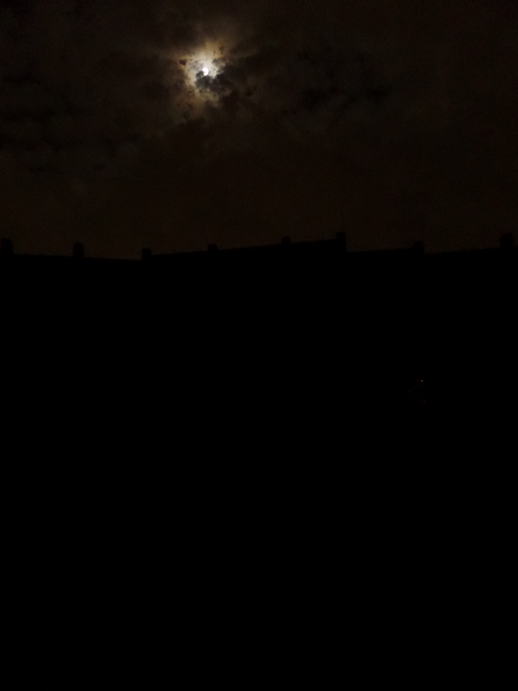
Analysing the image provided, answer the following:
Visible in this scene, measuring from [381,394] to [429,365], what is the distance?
85 cm

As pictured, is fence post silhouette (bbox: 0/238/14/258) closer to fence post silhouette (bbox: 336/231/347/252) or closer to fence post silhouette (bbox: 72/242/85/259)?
fence post silhouette (bbox: 72/242/85/259)

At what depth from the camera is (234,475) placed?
734 cm

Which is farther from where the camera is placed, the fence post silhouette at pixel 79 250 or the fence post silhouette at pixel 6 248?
the fence post silhouette at pixel 79 250

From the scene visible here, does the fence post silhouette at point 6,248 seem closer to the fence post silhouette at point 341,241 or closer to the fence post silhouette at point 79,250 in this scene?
the fence post silhouette at point 79,250

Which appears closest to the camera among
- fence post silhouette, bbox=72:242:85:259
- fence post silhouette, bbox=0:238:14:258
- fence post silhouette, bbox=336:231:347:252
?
fence post silhouette, bbox=0:238:14:258

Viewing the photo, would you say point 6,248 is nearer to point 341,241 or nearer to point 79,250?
point 79,250

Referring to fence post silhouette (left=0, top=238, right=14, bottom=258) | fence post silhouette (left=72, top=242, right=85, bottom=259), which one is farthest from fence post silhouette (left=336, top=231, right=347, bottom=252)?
fence post silhouette (left=0, top=238, right=14, bottom=258)

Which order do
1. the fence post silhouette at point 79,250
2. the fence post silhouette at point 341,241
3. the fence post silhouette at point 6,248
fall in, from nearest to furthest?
the fence post silhouette at point 6,248
the fence post silhouette at point 341,241
the fence post silhouette at point 79,250

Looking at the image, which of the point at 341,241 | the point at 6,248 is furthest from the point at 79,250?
the point at 341,241

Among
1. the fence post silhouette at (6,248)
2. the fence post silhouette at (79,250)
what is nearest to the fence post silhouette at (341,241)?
the fence post silhouette at (79,250)

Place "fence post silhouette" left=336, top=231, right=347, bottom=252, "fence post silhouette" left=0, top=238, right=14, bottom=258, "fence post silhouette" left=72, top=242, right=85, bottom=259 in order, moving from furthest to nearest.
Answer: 1. "fence post silhouette" left=72, top=242, right=85, bottom=259
2. "fence post silhouette" left=336, top=231, right=347, bottom=252
3. "fence post silhouette" left=0, top=238, right=14, bottom=258

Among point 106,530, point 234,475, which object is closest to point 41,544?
point 106,530

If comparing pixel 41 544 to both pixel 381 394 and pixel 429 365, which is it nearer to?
pixel 381 394

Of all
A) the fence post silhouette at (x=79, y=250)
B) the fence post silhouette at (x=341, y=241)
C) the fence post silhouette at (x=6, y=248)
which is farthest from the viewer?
the fence post silhouette at (x=79, y=250)
